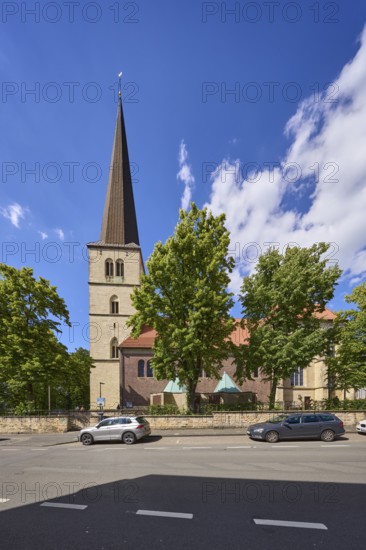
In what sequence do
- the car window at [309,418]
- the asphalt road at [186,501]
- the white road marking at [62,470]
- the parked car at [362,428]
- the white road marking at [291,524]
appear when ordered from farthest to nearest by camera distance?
the parked car at [362,428] < the car window at [309,418] < the white road marking at [62,470] < the white road marking at [291,524] < the asphalt road at [186,501]

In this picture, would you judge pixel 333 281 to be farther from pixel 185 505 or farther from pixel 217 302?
pixel 185 505

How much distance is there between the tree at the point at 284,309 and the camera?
20.4 m

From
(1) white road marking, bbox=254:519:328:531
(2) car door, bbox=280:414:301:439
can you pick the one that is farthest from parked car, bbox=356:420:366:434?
(1) white road marking, bbox=254:519:328:531

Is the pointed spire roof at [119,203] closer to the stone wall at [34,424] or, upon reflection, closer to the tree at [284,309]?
the tree at [284,309]

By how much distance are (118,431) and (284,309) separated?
13.4m

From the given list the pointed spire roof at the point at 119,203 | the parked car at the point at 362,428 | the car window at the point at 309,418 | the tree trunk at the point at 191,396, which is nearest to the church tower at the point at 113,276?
the pointed spire roof at the point at 119,203

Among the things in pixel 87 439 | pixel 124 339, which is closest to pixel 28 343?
pixel 87 439

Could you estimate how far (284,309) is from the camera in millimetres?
21500

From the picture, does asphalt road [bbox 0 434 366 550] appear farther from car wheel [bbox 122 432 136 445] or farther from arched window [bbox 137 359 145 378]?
arched window [bbox 137 359 145 378]

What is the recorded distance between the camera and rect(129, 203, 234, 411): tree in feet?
64.7

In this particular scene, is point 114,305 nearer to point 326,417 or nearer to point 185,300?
point 185,300

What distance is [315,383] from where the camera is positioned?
35.0 m

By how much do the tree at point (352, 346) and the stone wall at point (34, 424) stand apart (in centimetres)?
1956

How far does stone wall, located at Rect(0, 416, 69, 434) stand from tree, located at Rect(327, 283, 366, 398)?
19565mm
